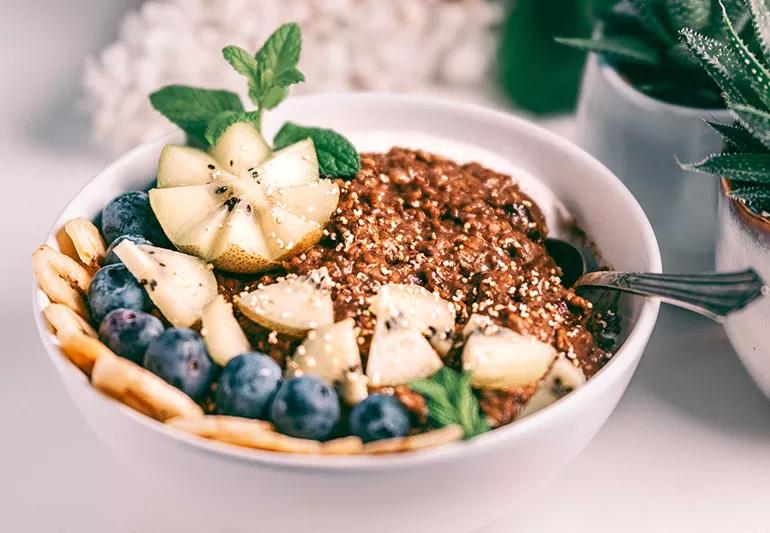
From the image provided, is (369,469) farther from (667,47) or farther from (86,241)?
(667,47)

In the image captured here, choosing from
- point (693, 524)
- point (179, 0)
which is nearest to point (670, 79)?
point (693, 524)

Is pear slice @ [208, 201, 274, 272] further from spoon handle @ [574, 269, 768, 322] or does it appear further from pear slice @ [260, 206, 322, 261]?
spoon handle @ [574, 269, 768, 322]

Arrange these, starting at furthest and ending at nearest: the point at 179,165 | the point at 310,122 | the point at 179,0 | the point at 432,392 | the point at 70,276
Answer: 1. the point at 179,0
2. the point at 310,122
3. the point at 179,165
4. the point at 70,276
5. the point at 432,392

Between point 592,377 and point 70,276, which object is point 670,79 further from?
point 70,276

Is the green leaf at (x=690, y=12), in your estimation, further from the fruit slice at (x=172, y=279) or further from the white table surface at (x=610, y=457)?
the fruit slice at (x=172, y=279)

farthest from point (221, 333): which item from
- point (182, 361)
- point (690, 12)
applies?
point (690, 12)

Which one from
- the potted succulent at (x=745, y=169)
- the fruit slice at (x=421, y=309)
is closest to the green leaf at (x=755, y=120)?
the potted succulent at (x=745, y=169)

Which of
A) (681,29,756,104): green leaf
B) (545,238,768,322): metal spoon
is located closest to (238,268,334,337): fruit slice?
(545,238,768,322): metal spoon
